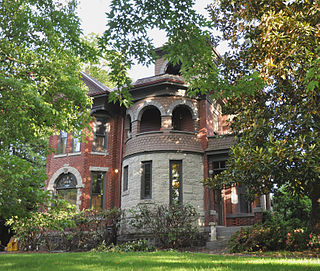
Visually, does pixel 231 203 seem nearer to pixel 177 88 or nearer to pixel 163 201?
pixel 163 201

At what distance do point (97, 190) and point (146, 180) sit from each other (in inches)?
147

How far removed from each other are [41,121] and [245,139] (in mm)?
7294

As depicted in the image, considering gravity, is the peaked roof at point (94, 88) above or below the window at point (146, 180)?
above

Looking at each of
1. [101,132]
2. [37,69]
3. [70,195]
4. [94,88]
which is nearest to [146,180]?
[101,132]

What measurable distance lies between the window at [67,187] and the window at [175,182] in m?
6.27

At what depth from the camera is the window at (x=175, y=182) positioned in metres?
17.5

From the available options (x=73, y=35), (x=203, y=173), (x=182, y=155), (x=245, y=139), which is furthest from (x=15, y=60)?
(x=203, y=173)

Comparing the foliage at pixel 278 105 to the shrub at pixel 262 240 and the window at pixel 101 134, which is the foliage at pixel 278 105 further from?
the window at pixel 101 134

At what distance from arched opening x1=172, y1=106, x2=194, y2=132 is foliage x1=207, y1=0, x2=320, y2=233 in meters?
6.22

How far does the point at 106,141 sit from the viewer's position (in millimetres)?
21031

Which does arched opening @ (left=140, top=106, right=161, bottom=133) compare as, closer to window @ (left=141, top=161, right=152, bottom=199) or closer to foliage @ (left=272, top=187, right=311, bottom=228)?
window @ (left=141, top=161, right=152, bottom=199)

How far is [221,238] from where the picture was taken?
52.5ft

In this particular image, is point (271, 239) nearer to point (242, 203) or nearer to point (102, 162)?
point (242, 203)

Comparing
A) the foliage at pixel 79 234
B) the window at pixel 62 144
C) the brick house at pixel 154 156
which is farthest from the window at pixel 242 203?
the window at pixel 62 144
